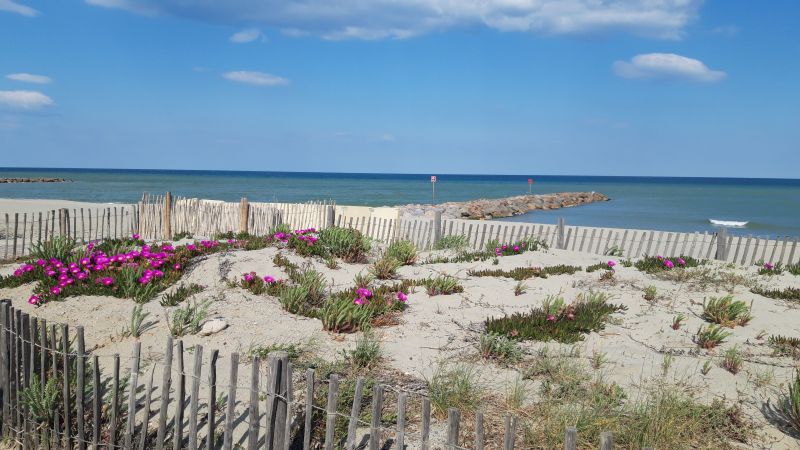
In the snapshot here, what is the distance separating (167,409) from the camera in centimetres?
428

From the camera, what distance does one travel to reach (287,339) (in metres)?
6.16

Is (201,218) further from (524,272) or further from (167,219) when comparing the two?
(524,272)

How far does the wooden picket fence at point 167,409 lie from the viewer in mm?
3629

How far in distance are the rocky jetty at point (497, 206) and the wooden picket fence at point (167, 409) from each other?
25.3m

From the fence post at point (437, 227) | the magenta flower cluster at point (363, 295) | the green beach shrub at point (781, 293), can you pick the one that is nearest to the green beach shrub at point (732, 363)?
the green beach shrub at point (781, 293)

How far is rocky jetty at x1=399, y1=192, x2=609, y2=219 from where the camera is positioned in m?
34.0

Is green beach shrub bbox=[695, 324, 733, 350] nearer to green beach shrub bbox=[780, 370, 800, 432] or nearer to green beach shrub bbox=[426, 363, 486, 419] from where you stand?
green beach shrub bbox=[780, 370, 800, 432]

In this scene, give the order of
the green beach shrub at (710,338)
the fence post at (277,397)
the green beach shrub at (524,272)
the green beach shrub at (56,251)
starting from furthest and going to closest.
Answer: the green beach shrub at (524,272) → the green beach shrub at (56,251) → the green beach shrub at (710,338) → the fence post at (277,397)

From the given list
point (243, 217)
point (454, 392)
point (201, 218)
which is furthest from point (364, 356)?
point (201, 218)

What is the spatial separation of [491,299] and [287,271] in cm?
313

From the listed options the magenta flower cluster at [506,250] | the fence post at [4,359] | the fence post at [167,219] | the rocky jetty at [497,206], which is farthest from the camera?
the rocky jetty at [497,206]

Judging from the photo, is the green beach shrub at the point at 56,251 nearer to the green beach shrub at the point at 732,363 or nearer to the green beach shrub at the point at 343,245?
the green beach shrub at the point at 343,245

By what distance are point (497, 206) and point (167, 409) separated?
121 feet

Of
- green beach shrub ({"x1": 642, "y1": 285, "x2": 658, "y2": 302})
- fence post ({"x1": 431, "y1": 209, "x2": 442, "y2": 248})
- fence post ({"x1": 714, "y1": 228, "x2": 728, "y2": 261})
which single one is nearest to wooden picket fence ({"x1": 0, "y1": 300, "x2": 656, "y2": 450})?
green beach shrub ({"x1": 642, "y1": 285, "x2": 658, "y2": 302})
